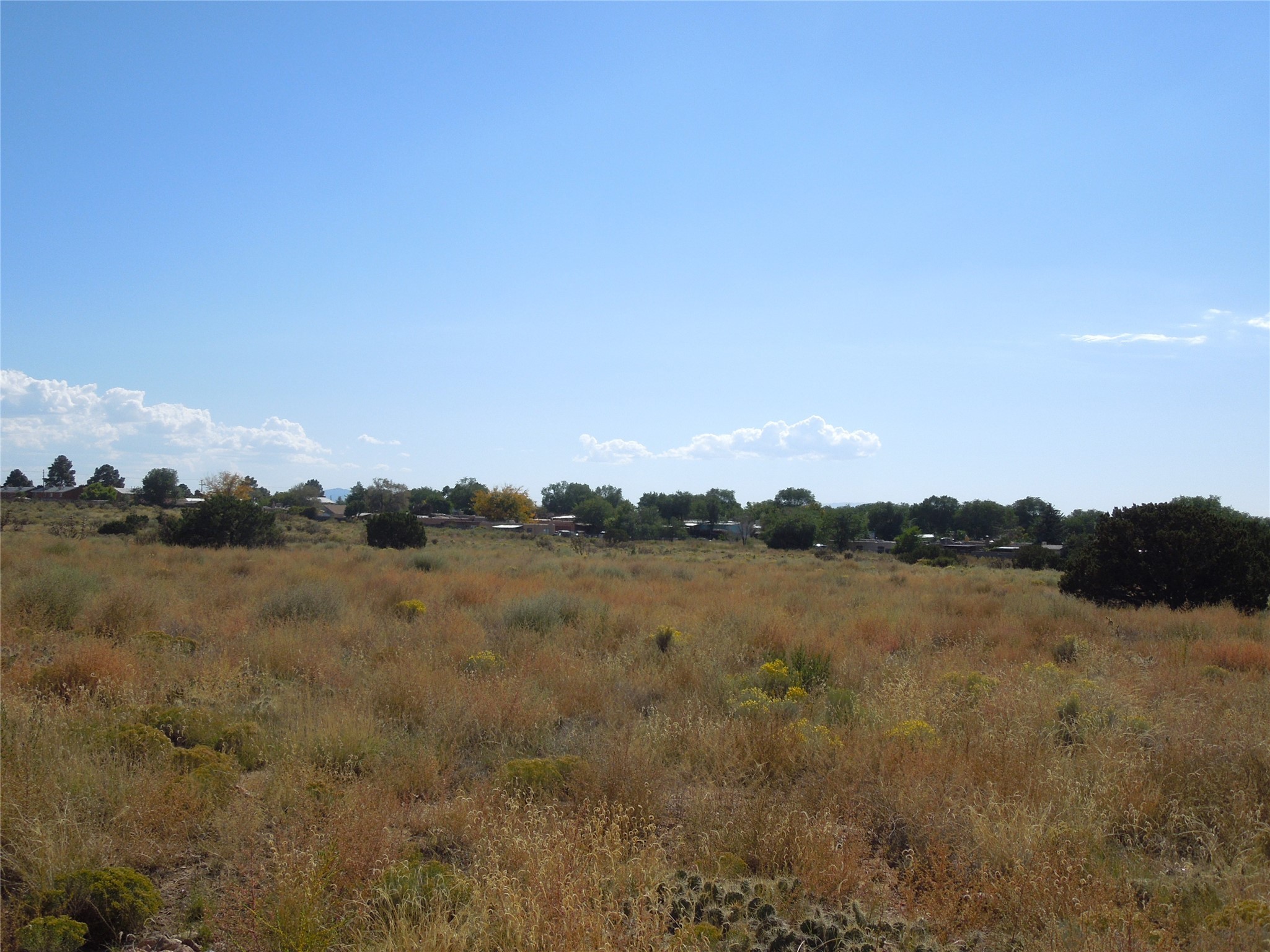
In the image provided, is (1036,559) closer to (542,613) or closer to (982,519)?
(542,613)

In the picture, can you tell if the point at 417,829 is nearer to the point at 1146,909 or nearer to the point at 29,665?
the point at 1146,909

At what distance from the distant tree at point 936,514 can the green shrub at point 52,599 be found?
3765 inches

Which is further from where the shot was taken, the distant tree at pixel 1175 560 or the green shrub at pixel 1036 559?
the green shrub at pixel 1036 559

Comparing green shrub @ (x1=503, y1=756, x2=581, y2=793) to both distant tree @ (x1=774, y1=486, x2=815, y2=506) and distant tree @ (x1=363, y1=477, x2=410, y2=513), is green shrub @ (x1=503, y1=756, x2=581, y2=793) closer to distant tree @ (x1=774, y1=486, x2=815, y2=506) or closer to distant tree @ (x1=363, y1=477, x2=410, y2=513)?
distant tree @ (x1=363, y1=477, x2=410, y2=513)

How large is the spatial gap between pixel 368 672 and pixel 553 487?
123 m

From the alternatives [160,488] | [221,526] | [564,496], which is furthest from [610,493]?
[221,526]

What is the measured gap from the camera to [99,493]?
68.6 meters

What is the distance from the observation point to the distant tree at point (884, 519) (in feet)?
302

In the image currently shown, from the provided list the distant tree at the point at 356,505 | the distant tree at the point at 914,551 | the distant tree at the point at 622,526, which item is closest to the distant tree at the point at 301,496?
the distant tree at the point at 356,505

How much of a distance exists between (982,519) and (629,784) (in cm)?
9851

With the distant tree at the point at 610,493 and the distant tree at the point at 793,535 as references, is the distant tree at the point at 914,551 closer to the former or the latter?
the distant tree at the point at 793,535

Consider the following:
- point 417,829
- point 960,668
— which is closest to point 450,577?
point 960,668

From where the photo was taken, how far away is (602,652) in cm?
936

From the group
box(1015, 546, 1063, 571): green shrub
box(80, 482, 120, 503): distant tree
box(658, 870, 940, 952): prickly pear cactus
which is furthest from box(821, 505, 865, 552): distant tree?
box(80, 482, 120, 503): distant tree
